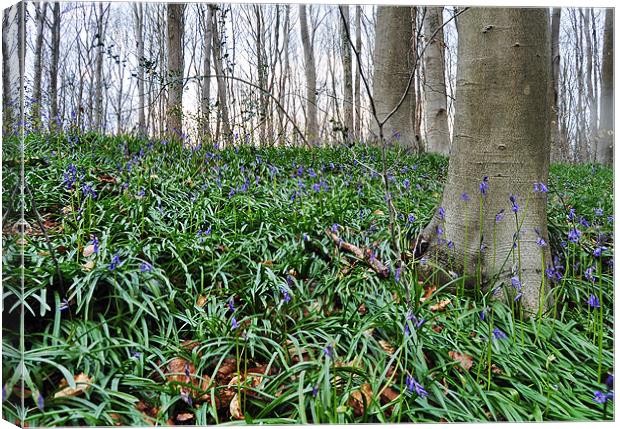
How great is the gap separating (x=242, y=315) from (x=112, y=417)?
1.80 ft

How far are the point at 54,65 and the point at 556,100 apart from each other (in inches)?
86.4

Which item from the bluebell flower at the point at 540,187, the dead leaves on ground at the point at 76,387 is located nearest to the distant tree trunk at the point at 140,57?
the dead leaves on ground at the point at 76,387

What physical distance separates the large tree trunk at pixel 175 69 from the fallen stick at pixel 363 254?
0.92 m

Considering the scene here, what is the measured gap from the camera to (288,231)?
7.07 feet

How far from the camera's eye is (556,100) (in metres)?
2.18

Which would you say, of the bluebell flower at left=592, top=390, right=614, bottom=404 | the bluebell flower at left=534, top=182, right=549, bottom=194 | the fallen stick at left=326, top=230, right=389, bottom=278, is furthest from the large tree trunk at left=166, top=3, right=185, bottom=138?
the bluebell flower at left=592, top=390, right=614, bottom=404

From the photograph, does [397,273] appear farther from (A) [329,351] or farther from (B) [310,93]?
(B) [310,93]

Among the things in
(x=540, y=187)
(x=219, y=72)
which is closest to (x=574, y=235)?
(x=540, y=187)

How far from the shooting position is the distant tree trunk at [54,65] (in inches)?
73.7

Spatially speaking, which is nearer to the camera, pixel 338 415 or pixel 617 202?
pixel 338 415

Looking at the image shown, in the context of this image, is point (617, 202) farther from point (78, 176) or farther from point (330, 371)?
point (78, 176)

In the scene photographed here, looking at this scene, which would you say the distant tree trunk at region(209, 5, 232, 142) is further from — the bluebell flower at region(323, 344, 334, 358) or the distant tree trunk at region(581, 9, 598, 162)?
the distant tree trunk at region(581, 9, 598, 162)

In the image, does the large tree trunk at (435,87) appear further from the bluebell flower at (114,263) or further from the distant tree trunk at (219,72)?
the bluebell flower at (114,263)

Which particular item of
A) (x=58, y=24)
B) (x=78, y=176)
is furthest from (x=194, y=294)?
(x=58, y=24)
